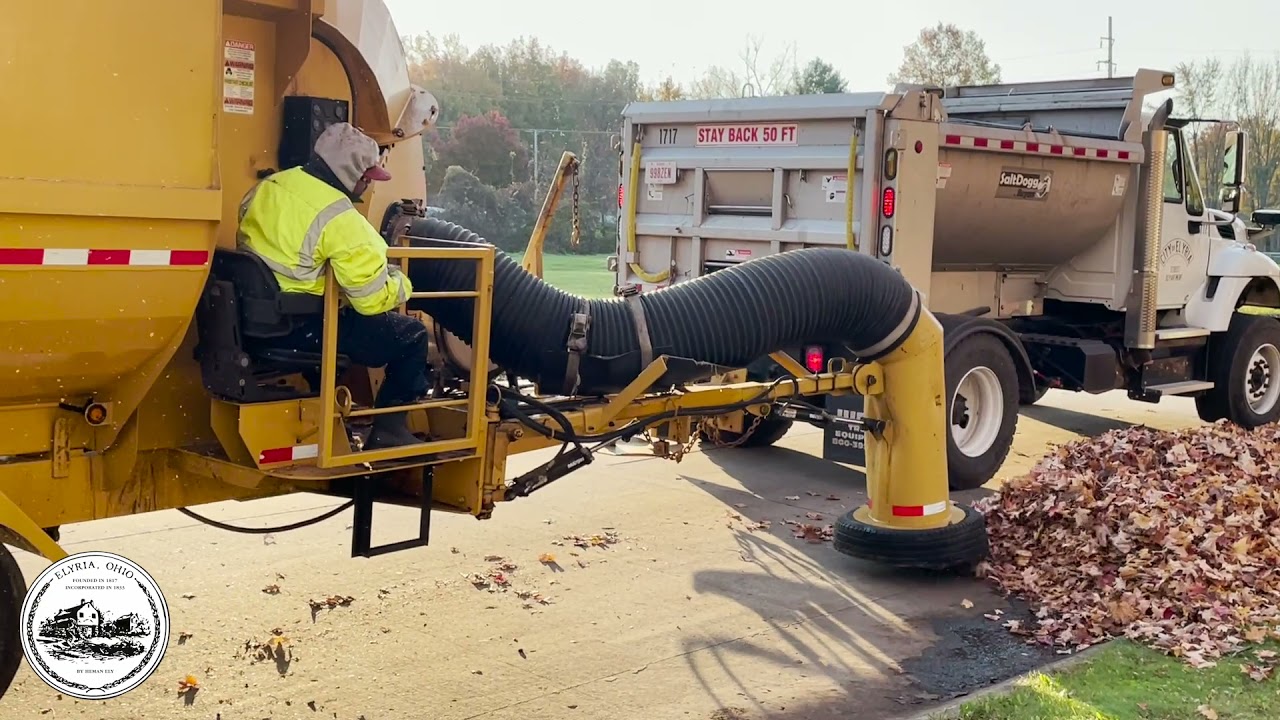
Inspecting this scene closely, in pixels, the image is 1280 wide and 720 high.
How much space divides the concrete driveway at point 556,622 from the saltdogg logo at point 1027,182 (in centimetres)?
282

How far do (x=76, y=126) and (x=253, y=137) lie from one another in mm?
1072

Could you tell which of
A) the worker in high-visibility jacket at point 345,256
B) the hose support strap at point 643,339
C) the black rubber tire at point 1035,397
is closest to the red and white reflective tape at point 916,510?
the hose support strap at point 643,339

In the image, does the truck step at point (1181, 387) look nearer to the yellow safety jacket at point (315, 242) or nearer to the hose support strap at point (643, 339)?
the hose support strap at point (643, 339)

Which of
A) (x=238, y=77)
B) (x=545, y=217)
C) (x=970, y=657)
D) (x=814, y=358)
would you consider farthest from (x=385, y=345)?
(x=814, y=358)

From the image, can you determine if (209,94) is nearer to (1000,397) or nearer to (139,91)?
(139,91)

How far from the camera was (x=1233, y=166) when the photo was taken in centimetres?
1067

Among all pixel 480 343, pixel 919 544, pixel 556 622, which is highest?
pixel 480 343

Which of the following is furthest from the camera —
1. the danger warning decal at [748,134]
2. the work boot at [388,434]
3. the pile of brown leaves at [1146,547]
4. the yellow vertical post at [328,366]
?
the danger warning decal at [748,134]

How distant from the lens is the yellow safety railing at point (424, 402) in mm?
4328

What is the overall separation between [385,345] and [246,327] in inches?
20.1

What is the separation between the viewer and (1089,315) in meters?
10.7

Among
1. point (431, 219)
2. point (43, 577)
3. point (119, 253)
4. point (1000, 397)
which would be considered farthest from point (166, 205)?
point (1000, 397)

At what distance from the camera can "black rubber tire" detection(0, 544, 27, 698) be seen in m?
4.11

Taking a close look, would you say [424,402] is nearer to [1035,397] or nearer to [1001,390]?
[1001,390]
